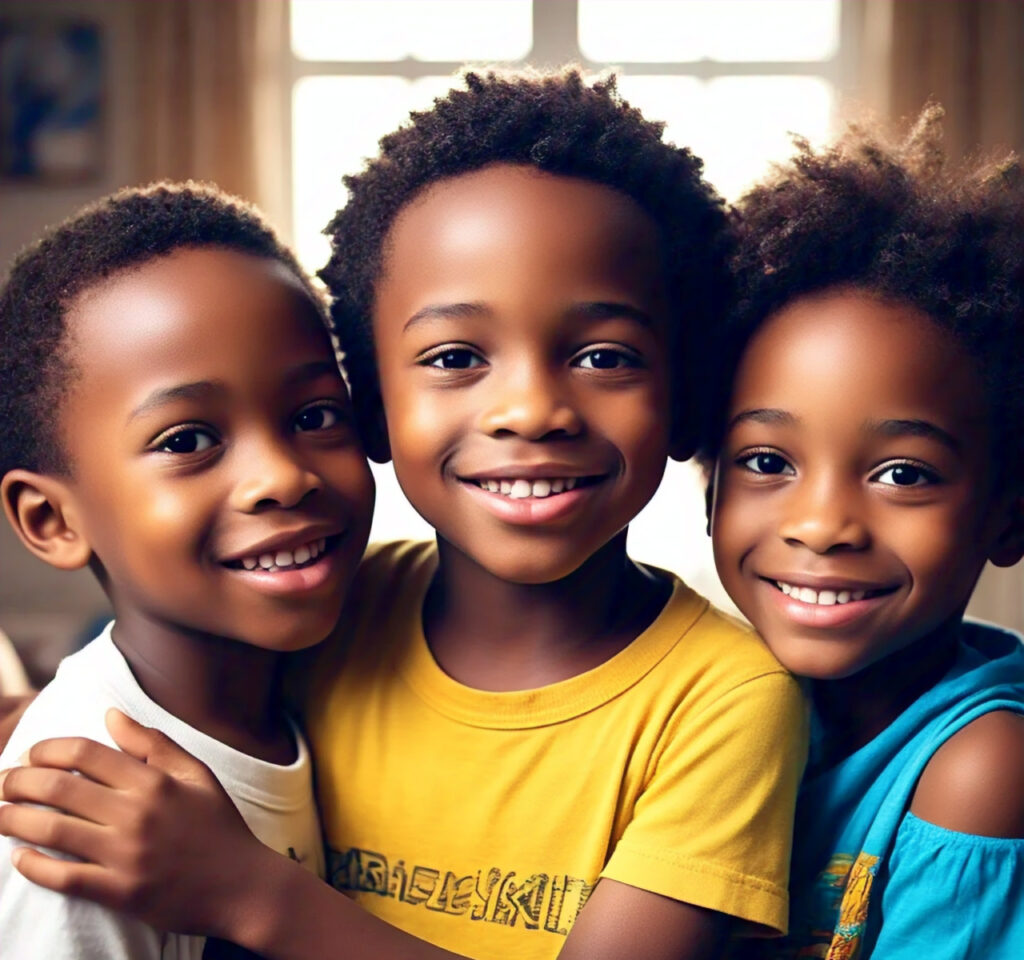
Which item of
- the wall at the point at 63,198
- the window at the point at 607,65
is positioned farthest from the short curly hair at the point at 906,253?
the wall at the point at 63,198

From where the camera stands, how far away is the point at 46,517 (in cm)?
98

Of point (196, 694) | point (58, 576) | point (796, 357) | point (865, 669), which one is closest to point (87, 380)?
point (196, 694)

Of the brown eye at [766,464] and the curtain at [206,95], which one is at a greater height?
the curtain at [206,95]

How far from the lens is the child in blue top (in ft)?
3.00

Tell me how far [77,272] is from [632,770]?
59 cm

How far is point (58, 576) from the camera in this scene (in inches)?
159

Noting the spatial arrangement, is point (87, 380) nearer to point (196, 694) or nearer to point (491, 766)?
point (196, 694)

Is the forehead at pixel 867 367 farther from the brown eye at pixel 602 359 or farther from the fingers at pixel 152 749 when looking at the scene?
the fingers at pixel 152 749

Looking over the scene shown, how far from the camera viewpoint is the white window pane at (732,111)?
3902 millimetres

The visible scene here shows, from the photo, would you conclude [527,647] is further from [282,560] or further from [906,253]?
[906,253]

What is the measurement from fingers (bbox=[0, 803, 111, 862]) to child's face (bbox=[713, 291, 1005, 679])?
1.75 ft

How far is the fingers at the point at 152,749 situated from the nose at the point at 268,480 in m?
0.18

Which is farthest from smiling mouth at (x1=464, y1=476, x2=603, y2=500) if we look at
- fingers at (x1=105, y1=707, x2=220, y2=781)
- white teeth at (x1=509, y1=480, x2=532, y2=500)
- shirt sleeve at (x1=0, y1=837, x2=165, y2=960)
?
shirt sleeve at (x1=0, y1=837, x2=165, y2=960)

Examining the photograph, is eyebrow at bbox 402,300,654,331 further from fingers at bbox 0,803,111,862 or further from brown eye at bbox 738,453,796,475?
fingers at bbox 0,803,111,862
